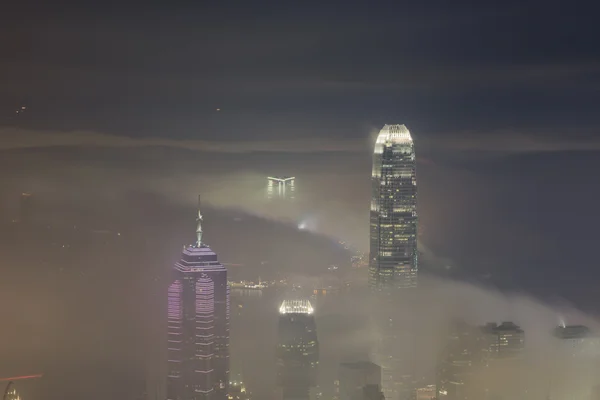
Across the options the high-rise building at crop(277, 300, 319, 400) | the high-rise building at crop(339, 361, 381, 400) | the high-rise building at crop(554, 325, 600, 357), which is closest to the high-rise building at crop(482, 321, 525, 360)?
the high-rise building at crop(554, 325, 600, 357)

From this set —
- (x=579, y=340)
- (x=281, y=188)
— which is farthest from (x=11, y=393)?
(x=579, y=340)

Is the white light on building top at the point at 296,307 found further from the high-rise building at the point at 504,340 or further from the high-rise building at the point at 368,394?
the high-rise building at the point at 504,340

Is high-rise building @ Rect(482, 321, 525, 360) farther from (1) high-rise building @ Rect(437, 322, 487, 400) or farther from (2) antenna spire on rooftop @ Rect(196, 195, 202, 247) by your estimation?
(2) antenna spire on rooftop @ Rect(196, 195, 202, 247)

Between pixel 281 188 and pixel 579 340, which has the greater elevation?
pixel 281 188

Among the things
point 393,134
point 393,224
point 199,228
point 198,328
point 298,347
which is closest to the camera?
point 199,228

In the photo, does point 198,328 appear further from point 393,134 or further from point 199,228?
point 393,134

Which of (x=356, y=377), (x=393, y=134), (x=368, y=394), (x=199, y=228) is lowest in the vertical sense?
(x=368, y=394)

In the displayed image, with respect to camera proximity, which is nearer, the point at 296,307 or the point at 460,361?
the point at 296,307
